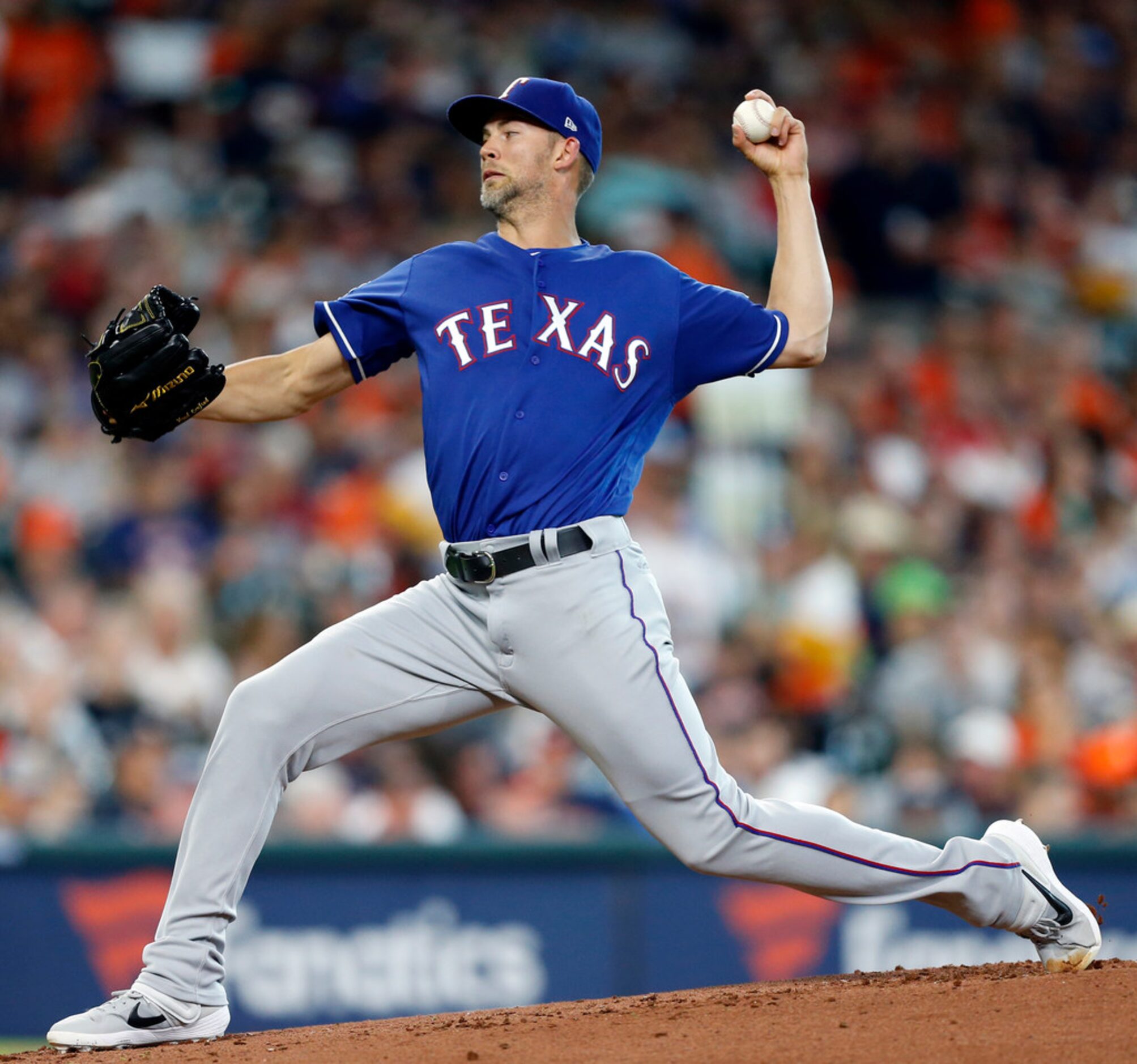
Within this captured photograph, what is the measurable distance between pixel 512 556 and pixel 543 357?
16.5 inches

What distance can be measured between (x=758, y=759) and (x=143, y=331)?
3.82 meters

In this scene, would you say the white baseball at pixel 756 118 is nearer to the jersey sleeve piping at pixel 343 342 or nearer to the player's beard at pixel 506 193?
the player's beard at pixel 506 193

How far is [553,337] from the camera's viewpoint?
3344 millimetres

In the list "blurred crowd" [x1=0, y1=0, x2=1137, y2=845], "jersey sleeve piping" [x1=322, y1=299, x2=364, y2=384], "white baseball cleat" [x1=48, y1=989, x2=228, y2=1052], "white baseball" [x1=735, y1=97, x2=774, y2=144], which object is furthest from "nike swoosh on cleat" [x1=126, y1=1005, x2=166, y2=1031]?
"blurred crowd" [x1=0, y1=0, x2=1137, y2=845]

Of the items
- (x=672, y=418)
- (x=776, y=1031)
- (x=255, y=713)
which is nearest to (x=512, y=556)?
(x=255, y=713)

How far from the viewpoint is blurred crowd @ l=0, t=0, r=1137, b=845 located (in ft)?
21.6

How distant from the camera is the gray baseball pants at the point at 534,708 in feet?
10.5

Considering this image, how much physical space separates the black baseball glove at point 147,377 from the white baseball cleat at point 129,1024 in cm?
116

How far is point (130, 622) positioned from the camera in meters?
6.76

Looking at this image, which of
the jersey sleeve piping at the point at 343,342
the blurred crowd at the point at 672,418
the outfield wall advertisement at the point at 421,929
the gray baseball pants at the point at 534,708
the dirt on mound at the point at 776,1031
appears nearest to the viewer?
the dirt on mound at the point at 776,1031

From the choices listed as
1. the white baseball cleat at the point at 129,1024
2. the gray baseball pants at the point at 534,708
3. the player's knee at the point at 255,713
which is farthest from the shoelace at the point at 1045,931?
the white baseball cleat at the point at 129,1024

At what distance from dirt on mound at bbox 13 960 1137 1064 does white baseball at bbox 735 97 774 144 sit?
1.87 meters

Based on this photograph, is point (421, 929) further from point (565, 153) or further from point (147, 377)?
point (565, 153)

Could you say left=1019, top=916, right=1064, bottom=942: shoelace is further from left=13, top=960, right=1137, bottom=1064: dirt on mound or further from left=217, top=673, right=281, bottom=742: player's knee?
left=217, top=673, right=281, bottom=742: player's knee
